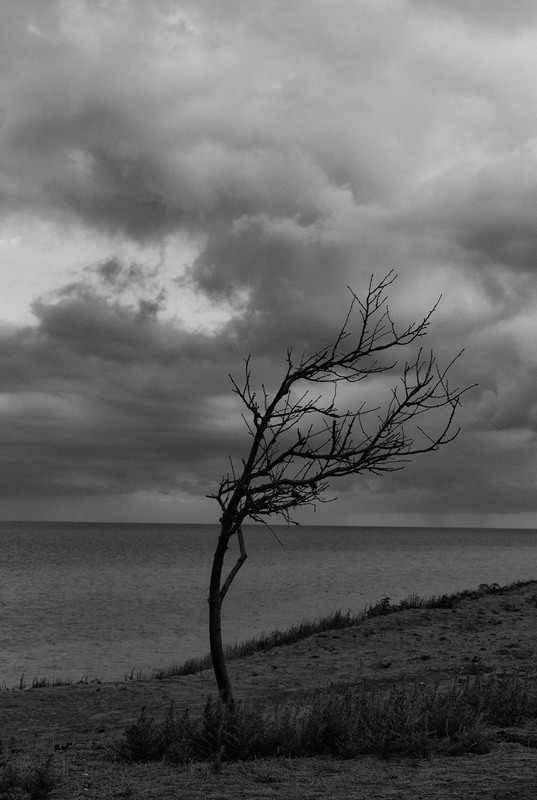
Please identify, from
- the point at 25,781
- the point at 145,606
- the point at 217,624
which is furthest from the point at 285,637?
the point at 145,606

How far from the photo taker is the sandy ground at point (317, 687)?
22.6 ft

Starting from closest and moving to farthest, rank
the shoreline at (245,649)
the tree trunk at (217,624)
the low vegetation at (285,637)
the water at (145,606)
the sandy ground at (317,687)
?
the sandy ground at (317,687) → the tree trunk at (217,624) → the shoreline at (245,649) → the low vegetation at (285,637) → the water at (145,606)

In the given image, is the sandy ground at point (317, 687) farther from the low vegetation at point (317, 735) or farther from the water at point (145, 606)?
the water at point (145, 606)

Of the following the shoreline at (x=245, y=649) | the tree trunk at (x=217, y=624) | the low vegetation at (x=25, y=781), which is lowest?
the shoreline at (x=245, y=649)

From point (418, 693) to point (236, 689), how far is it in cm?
519

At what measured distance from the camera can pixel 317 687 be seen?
14055 millimetres

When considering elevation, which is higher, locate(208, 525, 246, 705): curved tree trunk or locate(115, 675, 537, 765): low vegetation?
locate(208, 525, 246, 705): curved tree trunk

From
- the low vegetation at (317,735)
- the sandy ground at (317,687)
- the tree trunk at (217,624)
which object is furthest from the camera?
the tree trunk at (217,624)

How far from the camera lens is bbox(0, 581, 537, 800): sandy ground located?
6898 millimetres

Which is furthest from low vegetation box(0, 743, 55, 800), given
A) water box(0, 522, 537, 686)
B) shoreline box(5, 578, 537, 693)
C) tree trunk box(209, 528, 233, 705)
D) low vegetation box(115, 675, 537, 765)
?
water box(0, 522, 537, 686)

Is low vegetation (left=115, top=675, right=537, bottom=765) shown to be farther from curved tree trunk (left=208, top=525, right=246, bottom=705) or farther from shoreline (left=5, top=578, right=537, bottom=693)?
shoreline (left=5, top=578, right=537, bottom=693)

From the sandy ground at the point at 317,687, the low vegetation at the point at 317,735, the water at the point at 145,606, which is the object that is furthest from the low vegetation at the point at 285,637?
the low vegetation at the point at 317,735

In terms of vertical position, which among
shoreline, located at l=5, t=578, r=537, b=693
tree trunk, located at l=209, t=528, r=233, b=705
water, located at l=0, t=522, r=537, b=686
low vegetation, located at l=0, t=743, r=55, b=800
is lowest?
water, located at l=0, t=522, r=537, b=686

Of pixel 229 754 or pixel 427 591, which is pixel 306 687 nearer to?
pixel 229 754
